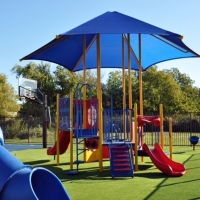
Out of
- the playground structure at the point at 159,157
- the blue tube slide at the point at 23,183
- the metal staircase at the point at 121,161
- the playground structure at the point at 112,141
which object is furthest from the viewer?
the playground structure at the point at 112,141

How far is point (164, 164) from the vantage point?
971cm

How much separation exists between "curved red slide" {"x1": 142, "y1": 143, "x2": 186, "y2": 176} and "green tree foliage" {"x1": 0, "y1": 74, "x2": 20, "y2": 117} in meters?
28.9

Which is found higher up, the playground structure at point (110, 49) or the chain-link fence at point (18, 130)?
the playground structure at point (110, 49)

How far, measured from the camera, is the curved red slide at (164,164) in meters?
9.49

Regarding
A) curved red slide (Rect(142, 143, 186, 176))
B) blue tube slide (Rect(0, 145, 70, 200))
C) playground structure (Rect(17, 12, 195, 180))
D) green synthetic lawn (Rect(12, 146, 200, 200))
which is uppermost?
playground structure (Rect(17, 12, 195, 180))

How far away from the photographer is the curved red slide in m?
9.49

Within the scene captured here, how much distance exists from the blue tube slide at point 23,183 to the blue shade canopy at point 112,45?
614 cm

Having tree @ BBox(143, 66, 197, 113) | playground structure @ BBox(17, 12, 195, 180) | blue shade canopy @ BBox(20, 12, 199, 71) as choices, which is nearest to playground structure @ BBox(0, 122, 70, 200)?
playground structure @ BBox(17, 12, 195, 180)

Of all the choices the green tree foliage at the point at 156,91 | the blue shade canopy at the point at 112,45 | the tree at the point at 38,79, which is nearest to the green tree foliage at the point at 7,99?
the tree at the point at 38,79

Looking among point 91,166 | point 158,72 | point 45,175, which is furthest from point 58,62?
point 158,72

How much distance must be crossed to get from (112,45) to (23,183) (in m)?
11.6

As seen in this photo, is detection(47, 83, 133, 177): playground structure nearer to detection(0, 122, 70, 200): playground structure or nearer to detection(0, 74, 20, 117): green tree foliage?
detection(0, 122, 70, 200): playground structure

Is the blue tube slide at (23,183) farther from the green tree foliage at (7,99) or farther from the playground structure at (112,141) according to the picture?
the green tree foliage at (7,99)

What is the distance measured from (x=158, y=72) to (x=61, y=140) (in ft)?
125
